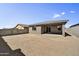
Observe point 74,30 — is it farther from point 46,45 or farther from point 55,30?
point 46,45

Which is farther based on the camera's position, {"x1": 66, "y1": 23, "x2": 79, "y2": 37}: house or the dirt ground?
{"x1": 66, "y1": 23, "x2": 79, "y2": 37}: house

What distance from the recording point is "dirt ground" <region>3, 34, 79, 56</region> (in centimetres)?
633

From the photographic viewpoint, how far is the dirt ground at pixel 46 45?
6.33 metres

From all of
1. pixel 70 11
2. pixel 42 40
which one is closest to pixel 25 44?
pixel 42 40

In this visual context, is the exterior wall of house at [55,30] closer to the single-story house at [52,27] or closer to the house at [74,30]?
the single-story house at [52,27]

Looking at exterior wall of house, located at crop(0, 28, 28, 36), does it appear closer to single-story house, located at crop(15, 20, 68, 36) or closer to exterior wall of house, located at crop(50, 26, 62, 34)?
single-story house, located at crop(15, 20, 68, 36)

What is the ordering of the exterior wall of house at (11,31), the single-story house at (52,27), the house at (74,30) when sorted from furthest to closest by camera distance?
the exterior wall of house at (11,31) < the single-story house at (52,27) < the house at (74,30)

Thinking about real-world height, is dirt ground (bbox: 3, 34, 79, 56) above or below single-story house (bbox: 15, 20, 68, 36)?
below

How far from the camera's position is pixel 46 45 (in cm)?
699

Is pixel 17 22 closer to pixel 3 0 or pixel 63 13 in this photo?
pixel 3 0

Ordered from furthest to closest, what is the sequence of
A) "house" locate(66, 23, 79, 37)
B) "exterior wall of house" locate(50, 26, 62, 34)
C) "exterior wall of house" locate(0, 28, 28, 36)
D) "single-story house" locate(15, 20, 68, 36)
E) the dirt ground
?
"exterior wall of house" locate(50, 26, 62, 34)
"exterior wall of house" locate(0, 28, 28, 36)
"single-story house" locate(15, 20, 68, 36)
"house" locate(66, 23, 79, 37)
the dirt ground

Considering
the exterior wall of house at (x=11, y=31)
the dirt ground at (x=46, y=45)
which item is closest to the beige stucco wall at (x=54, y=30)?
the dirt ground at (x=46, y=45)

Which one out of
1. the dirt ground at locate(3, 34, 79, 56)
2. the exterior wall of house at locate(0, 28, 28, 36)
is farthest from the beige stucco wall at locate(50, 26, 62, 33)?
the exterior wall of house at locate(0, 28, 28, 36)

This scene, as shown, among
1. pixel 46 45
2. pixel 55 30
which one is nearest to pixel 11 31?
pixel 55 30
